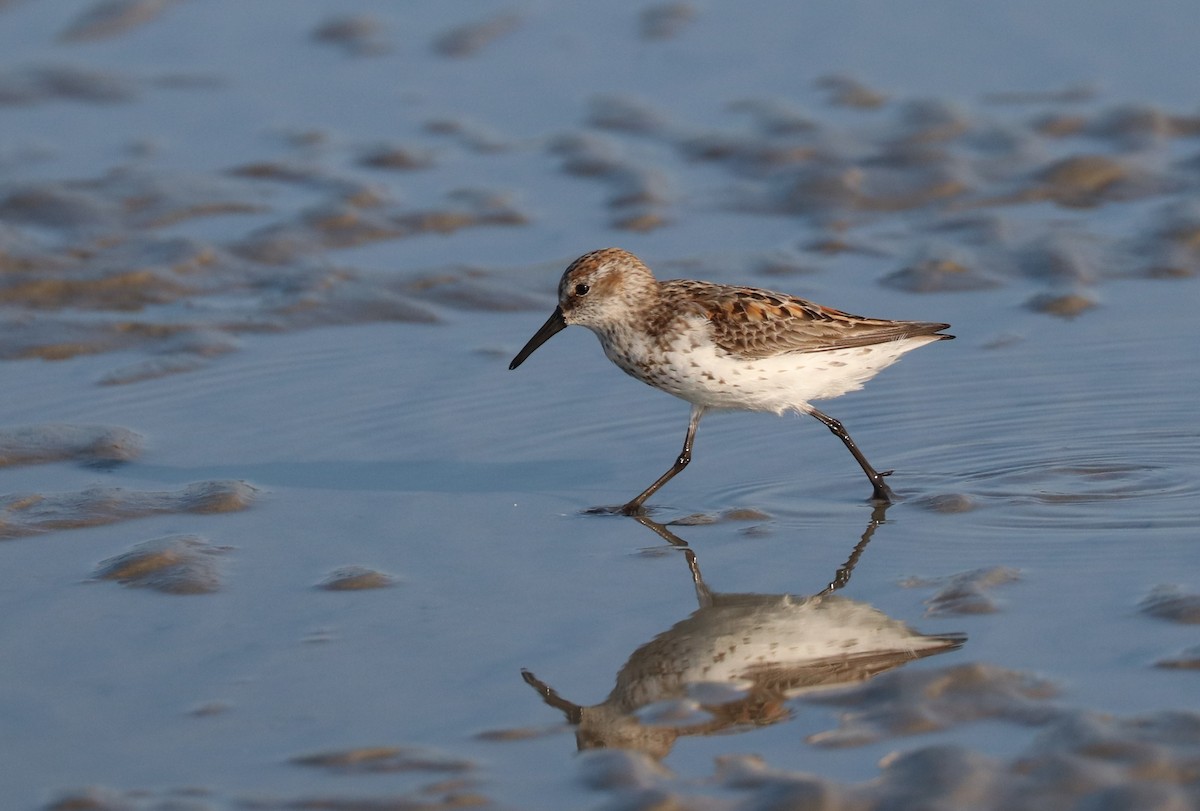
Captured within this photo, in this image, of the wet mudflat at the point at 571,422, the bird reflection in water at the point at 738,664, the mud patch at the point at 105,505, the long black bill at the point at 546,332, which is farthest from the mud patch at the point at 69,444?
the bird reflection in water at the point at 738,664

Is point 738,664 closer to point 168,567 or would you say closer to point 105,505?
point 168,567

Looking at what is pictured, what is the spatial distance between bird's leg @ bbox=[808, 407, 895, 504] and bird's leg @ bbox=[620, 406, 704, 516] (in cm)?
49

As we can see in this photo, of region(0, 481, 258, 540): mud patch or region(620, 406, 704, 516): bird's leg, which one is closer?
region(0, 481, 258, 540): mud patch

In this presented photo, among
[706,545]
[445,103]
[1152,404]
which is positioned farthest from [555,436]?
[445,103]

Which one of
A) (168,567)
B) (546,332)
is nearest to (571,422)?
(546,332)

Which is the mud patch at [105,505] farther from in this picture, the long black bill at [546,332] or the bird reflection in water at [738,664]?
the bird reflection in water at [738,664]

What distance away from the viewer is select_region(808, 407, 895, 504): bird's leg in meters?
7.25

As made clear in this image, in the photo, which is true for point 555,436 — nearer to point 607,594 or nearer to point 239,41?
point 607,594

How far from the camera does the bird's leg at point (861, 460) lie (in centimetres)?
725

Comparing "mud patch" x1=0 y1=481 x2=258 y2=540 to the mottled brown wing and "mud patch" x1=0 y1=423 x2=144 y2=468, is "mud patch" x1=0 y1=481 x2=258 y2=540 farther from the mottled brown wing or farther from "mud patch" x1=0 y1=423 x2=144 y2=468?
the mottled brown wing

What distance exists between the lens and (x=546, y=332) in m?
8.02

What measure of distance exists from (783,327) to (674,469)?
2.48 ft

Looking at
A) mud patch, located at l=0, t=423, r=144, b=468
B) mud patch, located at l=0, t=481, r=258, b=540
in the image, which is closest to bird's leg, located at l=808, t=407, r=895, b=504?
mud patch, located at l=0, t=481, r=258, b=540

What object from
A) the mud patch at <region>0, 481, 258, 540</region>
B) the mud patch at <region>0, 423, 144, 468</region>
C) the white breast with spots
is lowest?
the mud patch at <region>0, 481, 258, 540</region>
